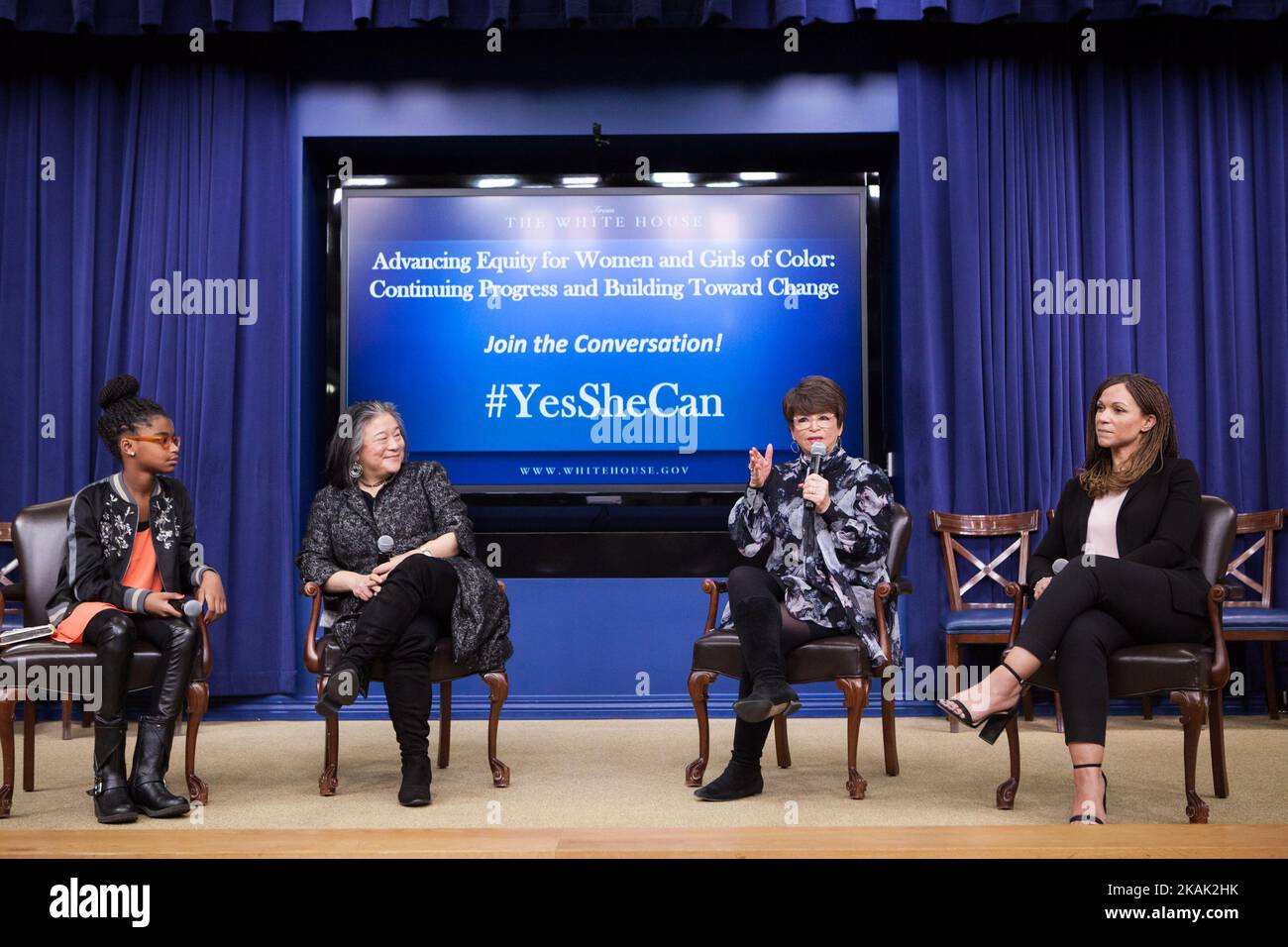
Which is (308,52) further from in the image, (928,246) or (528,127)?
(928,246)

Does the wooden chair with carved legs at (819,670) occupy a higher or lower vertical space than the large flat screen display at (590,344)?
lower

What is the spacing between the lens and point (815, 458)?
3350 mm

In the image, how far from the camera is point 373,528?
11.4ft

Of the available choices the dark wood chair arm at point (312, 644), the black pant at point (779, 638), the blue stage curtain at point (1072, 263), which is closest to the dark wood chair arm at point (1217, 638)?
the black pant at point (779, 638)

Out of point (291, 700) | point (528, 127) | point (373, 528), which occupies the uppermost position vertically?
point (528, 127)

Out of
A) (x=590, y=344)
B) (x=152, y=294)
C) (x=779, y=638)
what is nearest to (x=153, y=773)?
(x=779, y=638)

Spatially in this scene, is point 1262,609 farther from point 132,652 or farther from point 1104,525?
point 132,652

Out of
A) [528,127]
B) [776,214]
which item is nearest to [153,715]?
[528,127]

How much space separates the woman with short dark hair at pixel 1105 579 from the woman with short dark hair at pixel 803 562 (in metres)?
0.46

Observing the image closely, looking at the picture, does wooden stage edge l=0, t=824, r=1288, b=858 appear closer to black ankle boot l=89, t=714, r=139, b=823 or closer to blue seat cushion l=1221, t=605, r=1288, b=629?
black ankle boot l=89, t=714, r=139, b=823

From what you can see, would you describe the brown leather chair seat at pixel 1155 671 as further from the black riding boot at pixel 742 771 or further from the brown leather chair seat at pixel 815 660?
the black riding boot at pixel 742 771

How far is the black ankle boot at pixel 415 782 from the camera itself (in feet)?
10.2

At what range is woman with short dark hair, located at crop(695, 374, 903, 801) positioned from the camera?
3.15m
